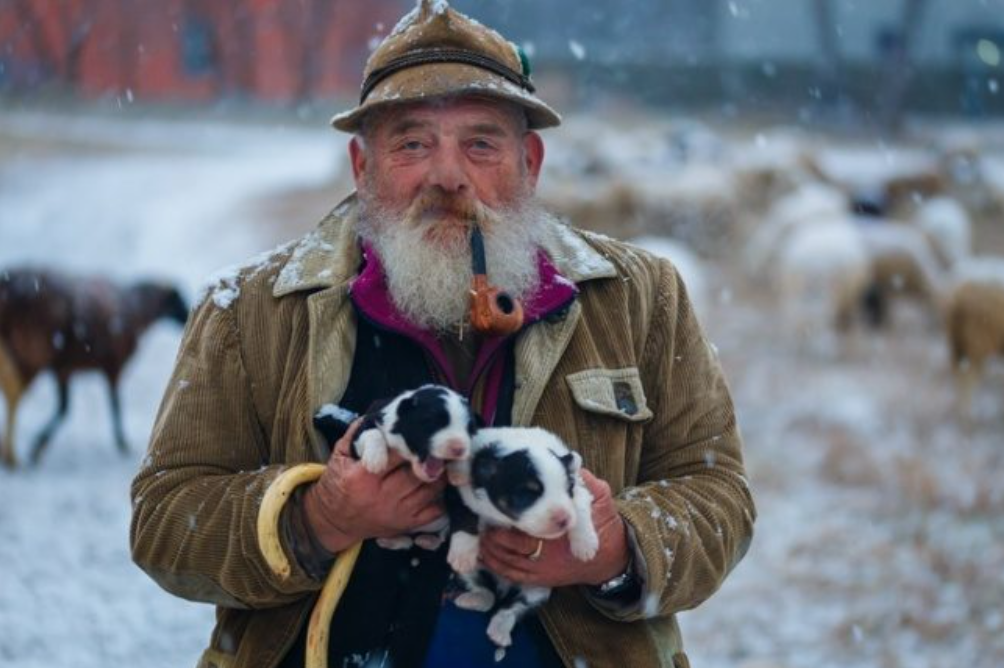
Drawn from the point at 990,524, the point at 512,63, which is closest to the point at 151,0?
the point at 990,524

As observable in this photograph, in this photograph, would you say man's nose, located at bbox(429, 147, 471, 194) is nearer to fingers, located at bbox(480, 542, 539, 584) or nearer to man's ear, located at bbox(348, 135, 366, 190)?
man's ear, located at bbox(348, 135, 366, 190)

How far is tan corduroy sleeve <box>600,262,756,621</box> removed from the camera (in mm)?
2535

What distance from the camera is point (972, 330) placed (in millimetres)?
10945

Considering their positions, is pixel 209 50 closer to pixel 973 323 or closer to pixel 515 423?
pixel 973 323

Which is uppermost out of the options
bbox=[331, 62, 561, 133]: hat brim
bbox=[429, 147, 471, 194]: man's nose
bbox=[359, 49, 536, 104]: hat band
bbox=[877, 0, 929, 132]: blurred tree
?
bbox=[877, 0, 929, 132]: blurred tree

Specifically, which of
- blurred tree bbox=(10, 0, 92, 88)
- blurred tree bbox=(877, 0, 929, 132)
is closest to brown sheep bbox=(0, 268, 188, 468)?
blurred tree bbox=(10, 0, 92, 88)

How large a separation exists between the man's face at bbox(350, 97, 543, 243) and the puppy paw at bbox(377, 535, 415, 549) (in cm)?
67

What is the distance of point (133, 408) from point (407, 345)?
8182 mm

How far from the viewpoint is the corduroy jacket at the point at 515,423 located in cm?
250

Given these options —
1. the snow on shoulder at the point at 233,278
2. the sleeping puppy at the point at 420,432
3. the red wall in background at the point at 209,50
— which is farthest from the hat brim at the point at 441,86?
the red wall in background at the point at 209,50

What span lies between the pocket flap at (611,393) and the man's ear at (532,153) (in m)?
0.58

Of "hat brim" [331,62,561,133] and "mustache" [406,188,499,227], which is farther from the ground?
"hat brim" [331,62,561,133]

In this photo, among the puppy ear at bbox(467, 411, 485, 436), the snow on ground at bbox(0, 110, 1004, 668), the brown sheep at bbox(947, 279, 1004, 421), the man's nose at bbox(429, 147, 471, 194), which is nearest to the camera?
the puppy ear at bbox(467, 411, 485, 436)

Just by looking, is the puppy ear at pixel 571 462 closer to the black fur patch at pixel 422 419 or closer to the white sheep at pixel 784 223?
the black fur patch at pixel 422 419
